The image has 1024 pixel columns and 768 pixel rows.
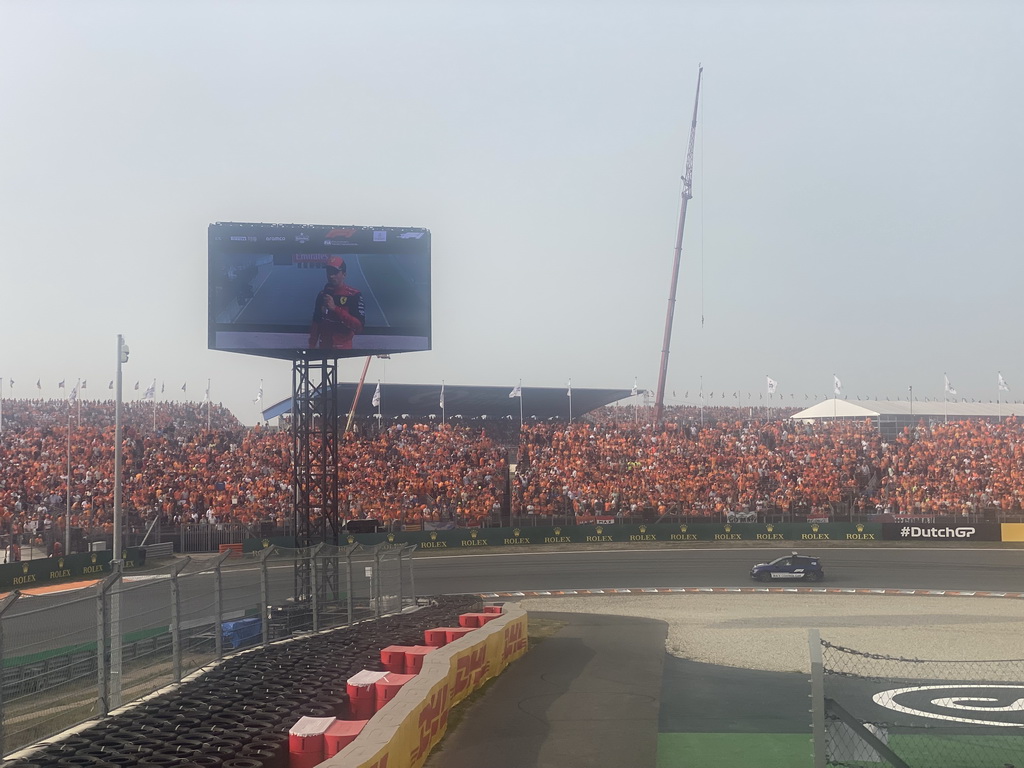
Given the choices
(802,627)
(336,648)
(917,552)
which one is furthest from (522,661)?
(917,552)

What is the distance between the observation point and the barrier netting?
29.9 ft

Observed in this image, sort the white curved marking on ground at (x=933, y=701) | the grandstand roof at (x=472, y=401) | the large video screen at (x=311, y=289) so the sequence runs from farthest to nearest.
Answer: the grandstand roof at (x=472, y=401)
the large video screen at (x=311, y=289)
the white curved marking on ground at (x=933, y=701)

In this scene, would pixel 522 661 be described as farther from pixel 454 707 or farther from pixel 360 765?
pixel 360 765

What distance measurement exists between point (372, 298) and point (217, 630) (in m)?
13.5

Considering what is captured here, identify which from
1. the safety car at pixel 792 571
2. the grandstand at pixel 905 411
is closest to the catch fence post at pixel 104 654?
the safety car at pixel 792 571

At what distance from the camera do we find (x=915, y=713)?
44.5 ft

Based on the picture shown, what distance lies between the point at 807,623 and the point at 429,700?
17.6m

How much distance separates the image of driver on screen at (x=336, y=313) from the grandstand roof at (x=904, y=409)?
205ft

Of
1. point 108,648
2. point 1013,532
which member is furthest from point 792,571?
point 108,648

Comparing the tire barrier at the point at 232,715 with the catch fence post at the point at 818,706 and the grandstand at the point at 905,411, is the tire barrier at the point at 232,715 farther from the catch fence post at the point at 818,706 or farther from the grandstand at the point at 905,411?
the grandstand at the point at 905,411

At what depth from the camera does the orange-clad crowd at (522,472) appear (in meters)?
46.0

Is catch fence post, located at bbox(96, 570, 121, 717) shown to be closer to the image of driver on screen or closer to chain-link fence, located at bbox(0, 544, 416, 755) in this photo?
chain-link fence, located at bbox(0, 544, 416, 755)

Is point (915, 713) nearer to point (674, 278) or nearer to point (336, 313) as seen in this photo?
point (336, 313)

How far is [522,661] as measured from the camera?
18703 millimetres
